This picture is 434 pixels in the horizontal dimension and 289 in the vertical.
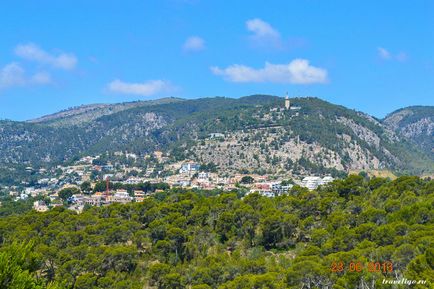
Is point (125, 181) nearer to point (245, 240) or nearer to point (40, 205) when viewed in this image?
point (40, 205)

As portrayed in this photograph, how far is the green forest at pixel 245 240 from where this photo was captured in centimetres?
3322

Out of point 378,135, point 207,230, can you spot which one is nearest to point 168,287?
point 207,230

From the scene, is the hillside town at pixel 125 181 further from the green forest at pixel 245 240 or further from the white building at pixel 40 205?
the green forest at pixel 245 240

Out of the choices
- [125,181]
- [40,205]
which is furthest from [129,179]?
[40,205]

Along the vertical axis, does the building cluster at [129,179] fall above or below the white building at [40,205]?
above
